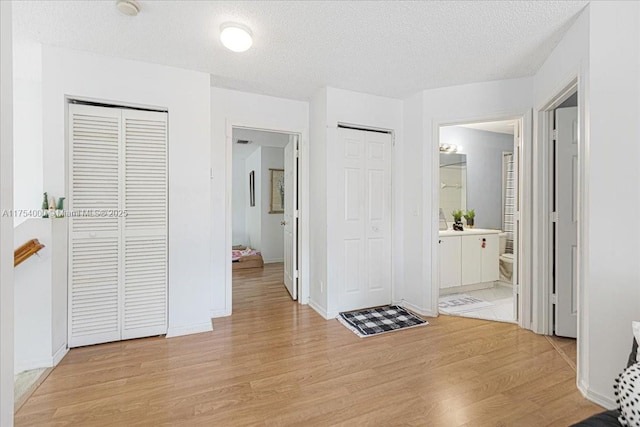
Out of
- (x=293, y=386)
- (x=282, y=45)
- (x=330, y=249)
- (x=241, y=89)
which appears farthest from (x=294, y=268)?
(x=282, y=45)

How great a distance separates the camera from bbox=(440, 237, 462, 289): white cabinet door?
4.01 metres

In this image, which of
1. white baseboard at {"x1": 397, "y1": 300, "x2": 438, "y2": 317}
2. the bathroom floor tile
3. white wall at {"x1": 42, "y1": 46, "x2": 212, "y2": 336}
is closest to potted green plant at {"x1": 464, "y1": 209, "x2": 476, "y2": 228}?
the bathroom floor tile

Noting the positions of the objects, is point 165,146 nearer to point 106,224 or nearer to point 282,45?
point 106,224

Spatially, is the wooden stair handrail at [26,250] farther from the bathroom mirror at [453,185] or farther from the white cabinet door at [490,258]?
the white cabinet door at [490,258]

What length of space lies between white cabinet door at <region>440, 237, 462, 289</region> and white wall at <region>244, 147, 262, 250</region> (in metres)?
3.69

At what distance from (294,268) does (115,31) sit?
114 inches

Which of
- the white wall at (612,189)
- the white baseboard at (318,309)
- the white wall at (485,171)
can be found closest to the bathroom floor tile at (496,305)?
the white wall at (485,171)

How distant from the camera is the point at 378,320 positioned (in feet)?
10.1

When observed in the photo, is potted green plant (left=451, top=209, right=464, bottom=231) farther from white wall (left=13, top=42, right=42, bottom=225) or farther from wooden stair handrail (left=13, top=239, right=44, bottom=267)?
white wall (left=13, top=42, right=42, bottom=225)

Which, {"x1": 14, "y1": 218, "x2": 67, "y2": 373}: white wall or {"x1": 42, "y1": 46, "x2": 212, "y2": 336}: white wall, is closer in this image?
{"x1": 14, "y1": 218, "x2": 67, "y2": 373}: white wall

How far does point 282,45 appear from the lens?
232 cm

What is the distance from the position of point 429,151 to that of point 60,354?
386cm

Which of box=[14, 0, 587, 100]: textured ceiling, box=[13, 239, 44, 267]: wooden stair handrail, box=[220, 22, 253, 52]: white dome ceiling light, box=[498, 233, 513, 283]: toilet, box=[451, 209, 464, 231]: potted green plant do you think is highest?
box=[14, 0, 587, 100]: textured ceiling

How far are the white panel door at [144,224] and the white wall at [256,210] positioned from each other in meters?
3.53
